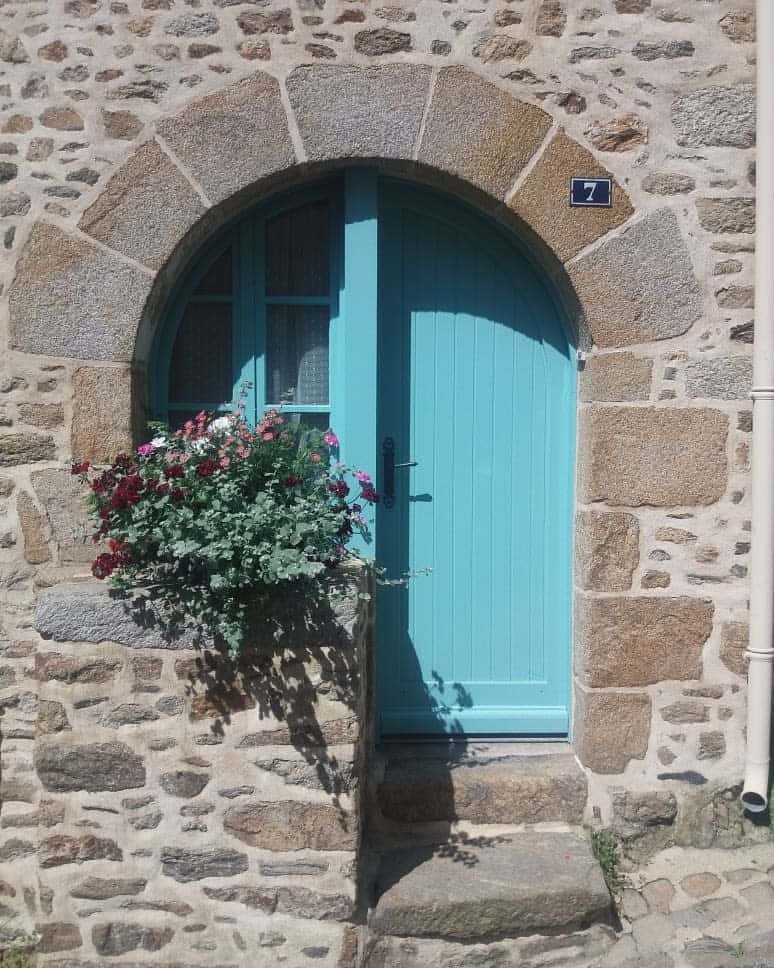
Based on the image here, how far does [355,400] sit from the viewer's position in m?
3.31

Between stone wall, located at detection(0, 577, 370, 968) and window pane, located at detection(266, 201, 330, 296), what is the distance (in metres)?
1.43

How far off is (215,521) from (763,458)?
2039mm

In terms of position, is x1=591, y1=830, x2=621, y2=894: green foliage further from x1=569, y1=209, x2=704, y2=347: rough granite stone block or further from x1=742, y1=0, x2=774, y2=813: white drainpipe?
x1=569, y1=209, x2=704, y2=347: rough granite stone block

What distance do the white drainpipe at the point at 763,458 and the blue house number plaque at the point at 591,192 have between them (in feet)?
1.81

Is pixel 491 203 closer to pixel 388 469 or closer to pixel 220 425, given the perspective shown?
pixel 388 469

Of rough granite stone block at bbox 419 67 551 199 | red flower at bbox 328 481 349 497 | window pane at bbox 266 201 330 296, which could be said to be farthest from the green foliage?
rough granite stone block at bbox 419 67 551 199

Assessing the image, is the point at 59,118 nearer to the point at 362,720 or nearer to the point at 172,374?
the point at 172,374

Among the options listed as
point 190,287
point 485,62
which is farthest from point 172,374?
point 485,62

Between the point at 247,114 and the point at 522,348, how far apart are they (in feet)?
4.69

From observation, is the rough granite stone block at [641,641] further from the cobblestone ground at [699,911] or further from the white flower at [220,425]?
the white flower at [220,425]

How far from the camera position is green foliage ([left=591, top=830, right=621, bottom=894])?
3150 mm

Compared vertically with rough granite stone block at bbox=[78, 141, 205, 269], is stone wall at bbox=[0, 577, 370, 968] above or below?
below

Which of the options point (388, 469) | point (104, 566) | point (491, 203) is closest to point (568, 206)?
point (491, 203)

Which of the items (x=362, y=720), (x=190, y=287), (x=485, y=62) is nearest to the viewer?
(x=362, y=720)
